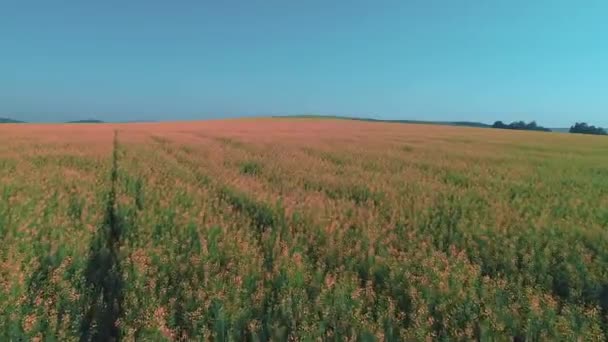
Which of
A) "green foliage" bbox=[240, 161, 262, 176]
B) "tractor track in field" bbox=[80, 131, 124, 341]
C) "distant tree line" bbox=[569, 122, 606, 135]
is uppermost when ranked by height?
"distant tree line" bbox=[569, 122, 606, 135]

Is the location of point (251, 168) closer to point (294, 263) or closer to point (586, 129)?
point (294, 263)

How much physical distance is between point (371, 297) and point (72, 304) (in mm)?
2585

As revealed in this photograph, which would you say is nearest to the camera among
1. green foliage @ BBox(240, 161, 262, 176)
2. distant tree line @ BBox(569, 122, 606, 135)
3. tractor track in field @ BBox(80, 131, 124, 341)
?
tractor track in field @ BBox(80, 131, 124, 341)

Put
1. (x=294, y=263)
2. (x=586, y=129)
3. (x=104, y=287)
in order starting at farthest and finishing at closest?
(x=586, y=129), (x=294, y=263), (x=104, y=287)

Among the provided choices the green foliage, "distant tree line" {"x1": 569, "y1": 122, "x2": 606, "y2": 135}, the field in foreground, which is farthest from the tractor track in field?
"distant tree line" {"x1": 569, "y1": 122, "x2": 606, "y2": 135}

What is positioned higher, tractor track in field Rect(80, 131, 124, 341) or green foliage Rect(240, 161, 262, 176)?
green foliage Rect(240, 161, 262, 176)

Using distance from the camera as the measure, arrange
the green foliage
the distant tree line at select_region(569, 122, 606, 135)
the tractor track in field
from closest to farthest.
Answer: the tractor track in field < the green foliage < the distant tree line at select_region(569, 122, 606, 135)

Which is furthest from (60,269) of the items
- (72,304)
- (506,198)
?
(506,198)

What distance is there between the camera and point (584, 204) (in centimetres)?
651

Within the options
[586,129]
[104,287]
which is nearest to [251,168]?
[104,287]

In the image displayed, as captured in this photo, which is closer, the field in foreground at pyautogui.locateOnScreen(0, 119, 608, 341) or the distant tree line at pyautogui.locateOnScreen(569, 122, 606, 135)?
the field in foreground at pyautogui.locateOnScreen(0, 119, 608, 341)

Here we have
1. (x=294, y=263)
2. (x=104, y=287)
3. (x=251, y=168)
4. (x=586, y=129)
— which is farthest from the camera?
(x=586, y=129)

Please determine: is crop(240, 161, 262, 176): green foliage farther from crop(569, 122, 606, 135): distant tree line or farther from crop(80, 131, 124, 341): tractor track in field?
crop(569, 122, 606, 135): distant tree line

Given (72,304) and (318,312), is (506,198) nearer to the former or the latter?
(318,312)
